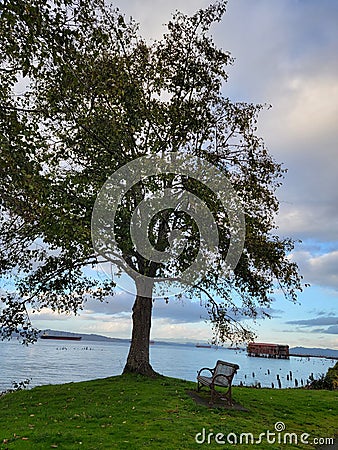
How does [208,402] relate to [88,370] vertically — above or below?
above

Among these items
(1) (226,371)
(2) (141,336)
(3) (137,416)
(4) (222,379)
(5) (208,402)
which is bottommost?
(3) (137,416)

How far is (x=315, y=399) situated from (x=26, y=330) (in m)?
11.4

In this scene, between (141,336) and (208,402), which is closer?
(208,402)

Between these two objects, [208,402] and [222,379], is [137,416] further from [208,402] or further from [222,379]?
[222,379]

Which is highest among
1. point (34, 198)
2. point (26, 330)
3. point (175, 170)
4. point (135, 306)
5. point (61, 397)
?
point (175, 170)

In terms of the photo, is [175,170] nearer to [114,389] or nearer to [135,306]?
[135,306]

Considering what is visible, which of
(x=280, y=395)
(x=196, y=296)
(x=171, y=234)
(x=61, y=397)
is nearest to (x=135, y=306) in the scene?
(x=196, y=296)

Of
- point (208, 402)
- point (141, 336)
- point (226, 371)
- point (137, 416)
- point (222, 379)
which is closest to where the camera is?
point (137, 416)

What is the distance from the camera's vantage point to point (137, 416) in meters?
11.1

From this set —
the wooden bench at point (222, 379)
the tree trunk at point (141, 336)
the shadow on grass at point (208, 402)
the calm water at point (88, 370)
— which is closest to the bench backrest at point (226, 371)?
the wooden bench at point (222, 379)

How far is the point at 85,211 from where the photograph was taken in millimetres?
14594

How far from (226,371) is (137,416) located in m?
3.70

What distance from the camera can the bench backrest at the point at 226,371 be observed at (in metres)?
13.1

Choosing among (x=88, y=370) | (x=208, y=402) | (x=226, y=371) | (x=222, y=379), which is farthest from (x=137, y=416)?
(x=88, y=370)
